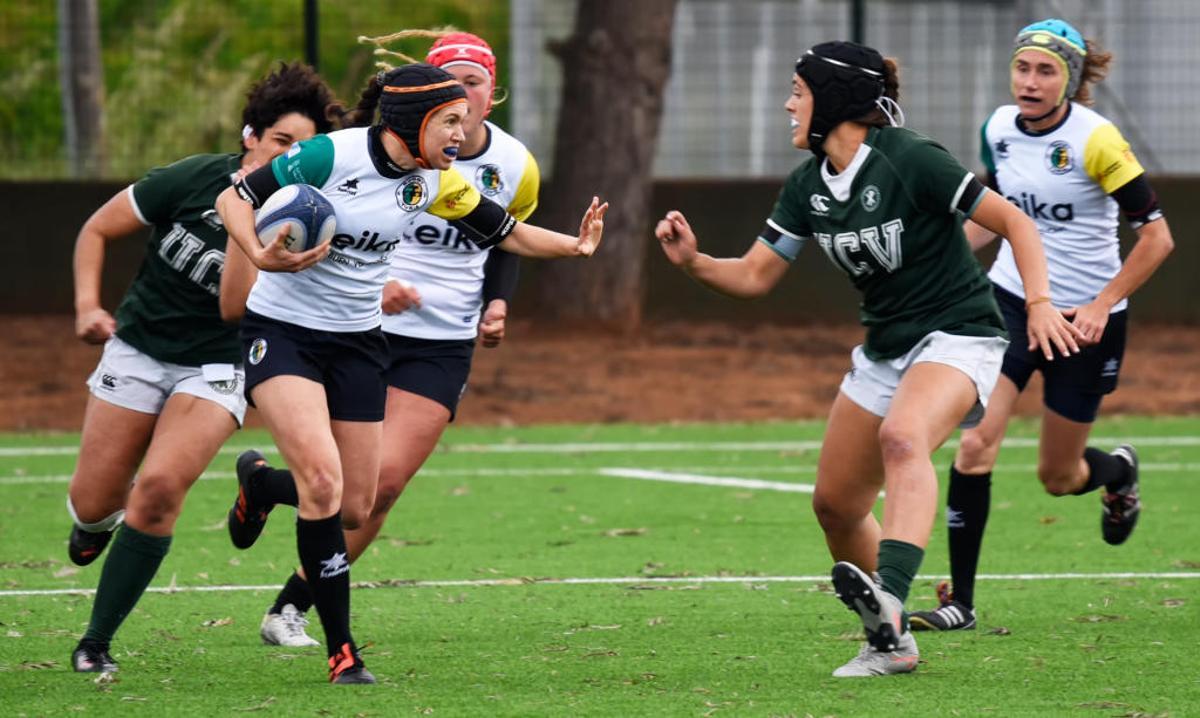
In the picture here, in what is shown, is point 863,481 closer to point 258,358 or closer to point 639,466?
point 258,358

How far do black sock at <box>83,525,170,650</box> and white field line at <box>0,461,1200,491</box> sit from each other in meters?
5.19

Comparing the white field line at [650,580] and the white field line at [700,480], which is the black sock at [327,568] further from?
the white field line at [700,480]

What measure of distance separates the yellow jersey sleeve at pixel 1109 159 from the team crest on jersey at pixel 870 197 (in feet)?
5.17

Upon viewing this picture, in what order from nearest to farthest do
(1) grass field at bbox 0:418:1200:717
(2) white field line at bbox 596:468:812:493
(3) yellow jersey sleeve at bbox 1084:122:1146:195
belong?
(1) grass field at bbox 0:418:1200:717, (3) yellow jersey sleeve at bbox 1084:122:1146:195, (2) white field line at bbox 596:468:812:493

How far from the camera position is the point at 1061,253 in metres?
7.83

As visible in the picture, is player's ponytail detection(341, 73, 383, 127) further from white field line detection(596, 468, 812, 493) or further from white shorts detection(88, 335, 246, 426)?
white field line detection(596, 468, 812, 493)

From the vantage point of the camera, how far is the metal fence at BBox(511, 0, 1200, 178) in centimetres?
1812

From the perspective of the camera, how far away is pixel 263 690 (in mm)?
5898

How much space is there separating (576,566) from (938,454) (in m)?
4.34

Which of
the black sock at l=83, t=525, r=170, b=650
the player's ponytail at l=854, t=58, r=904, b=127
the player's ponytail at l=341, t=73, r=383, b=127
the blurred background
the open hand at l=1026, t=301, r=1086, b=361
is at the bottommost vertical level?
the blurred background

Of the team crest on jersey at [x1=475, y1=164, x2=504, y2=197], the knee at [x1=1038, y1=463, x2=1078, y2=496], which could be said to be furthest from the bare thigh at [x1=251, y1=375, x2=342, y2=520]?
the knee at [x1=1038, y1=463, x2=1078, y2=496]

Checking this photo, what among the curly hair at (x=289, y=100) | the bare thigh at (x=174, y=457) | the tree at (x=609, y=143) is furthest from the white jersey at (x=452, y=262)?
the tree at (x=609, y=143)

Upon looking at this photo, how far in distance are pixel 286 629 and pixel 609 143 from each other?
35.5ft

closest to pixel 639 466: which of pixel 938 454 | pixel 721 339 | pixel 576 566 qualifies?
pixel 938 454
